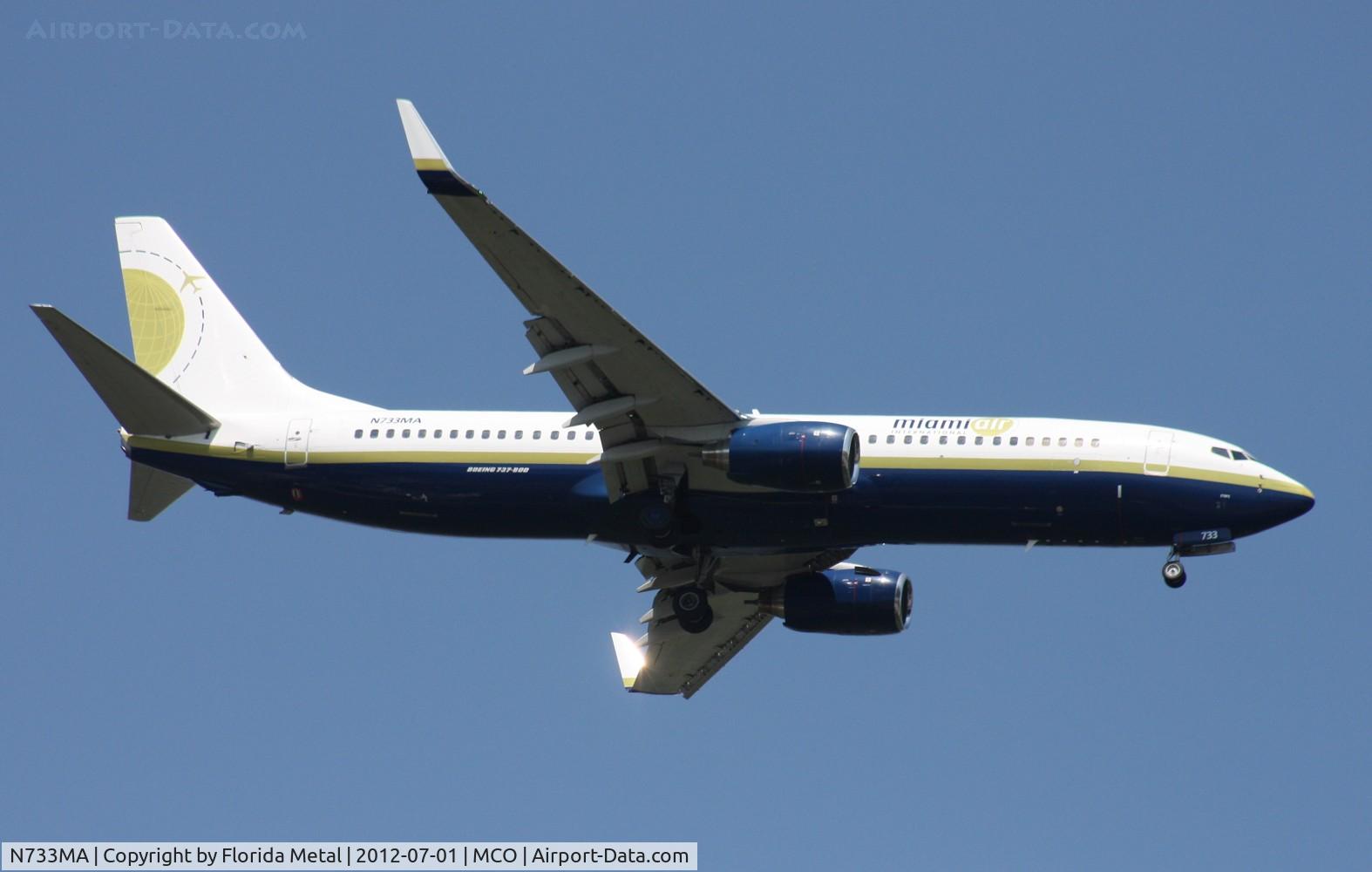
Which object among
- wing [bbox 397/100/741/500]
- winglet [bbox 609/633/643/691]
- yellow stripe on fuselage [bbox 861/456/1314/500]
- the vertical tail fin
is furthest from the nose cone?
the vertical tail fin

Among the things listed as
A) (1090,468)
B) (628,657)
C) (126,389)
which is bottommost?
(628,657)

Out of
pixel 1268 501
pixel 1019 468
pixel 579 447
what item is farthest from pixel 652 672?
pixel 1268 501

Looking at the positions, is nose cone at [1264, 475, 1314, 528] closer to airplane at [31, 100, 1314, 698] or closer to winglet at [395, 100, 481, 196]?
airplane at [31, 100, 1314, 698]

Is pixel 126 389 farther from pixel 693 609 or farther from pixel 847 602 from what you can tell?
pixel 847 602

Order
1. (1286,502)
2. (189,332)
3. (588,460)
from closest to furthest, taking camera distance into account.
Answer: (1286,502), (588,460), (189,332)

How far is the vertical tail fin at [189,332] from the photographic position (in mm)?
52250

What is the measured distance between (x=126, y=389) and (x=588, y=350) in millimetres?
11659

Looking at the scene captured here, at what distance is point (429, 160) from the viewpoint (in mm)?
40250

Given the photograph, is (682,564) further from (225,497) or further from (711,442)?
(225,497)

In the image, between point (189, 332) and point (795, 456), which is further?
point (189, 332)

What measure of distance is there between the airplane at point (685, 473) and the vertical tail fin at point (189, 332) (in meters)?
0.21

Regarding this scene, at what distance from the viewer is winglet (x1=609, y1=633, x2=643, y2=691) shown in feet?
181

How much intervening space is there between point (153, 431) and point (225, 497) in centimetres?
227

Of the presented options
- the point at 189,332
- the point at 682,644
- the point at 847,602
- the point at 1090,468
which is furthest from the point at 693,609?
the point at 189,332
